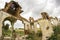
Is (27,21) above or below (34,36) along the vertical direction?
above

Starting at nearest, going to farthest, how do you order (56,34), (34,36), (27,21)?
(56,34) → (34,36) → (27,21)

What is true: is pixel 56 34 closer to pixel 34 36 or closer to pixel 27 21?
pixel 34 36

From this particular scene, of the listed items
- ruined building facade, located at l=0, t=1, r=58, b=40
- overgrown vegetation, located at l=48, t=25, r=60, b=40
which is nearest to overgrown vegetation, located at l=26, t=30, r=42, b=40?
ruined building facade, located at l=0, t=1, r=58, b=40

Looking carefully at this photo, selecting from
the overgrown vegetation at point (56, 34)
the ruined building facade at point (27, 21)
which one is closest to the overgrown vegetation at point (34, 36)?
the ruined building facade at point (27, 21)

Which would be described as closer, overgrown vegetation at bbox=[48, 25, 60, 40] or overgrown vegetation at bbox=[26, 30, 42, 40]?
overgrown vegetation at bbox=[48, 25, 60, 40]

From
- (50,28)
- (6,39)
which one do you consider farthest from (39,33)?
(6,39)

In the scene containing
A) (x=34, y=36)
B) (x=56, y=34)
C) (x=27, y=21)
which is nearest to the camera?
(x=56, y=34)

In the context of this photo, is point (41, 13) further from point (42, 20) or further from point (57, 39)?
point (57, 39)

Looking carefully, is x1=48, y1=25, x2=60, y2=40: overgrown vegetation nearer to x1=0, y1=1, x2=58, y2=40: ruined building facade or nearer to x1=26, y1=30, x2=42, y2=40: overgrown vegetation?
x1=0, y1=1, x2=58, y2=40: ruined building facade

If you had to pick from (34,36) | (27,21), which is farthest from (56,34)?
(27,21)

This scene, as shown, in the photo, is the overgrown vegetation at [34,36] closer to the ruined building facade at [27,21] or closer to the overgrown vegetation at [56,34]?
the ruined building facade at [27,21]

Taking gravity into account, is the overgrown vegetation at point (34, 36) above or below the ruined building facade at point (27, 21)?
below

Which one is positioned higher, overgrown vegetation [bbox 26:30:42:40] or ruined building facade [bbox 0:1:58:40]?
ruined building facade [bbox 0:1:58:40]

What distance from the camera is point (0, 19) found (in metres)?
25.8
